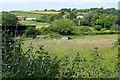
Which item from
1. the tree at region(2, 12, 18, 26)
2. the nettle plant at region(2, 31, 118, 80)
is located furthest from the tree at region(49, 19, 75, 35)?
the nettle plant at region(2, 31, 118, 80)

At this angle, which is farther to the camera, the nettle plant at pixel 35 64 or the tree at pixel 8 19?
the tree at pixel 8 19

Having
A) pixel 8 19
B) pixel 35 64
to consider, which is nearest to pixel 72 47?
pixel 8 19

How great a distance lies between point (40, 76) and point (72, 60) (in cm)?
38

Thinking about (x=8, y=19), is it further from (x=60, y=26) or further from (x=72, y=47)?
(x=60, y=26)

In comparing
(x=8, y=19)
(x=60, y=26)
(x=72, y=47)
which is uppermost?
(x=8, y=19)

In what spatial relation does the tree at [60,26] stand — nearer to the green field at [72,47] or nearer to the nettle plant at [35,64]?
the green field at [72,47]

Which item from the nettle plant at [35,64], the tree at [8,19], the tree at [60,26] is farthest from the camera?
the tree at [60,26]

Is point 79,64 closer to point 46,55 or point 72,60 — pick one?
point 72,60

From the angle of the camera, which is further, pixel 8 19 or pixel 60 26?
pixel 60 26

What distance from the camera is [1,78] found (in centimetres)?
254

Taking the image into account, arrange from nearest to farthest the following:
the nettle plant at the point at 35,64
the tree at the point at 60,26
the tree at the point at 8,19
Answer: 1. the nettle plant at the point at 35,64
2. the tree at the point at 8,19
3. the tree at the point at 60,26

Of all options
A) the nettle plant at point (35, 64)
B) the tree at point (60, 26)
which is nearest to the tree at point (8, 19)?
the nettle plant at point (35, 64)

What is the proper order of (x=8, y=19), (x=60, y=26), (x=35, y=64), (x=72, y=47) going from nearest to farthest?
(x=35, y=64), (x=8, y=19), (x=72, y=47), (x=60, y=26)

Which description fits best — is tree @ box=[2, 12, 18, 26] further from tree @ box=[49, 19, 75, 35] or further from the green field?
tree @ box=[49, 19, 75, 35]
